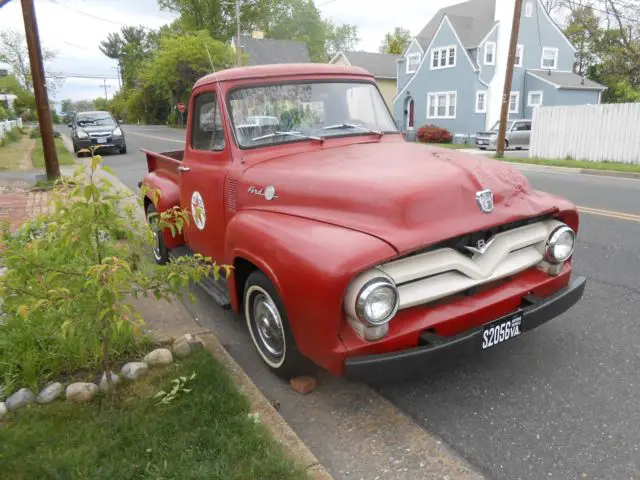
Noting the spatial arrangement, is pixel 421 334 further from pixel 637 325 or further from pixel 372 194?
pixel 637 325

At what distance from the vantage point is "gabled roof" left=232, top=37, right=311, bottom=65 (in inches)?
1982

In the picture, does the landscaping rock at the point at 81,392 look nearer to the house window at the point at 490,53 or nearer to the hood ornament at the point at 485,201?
the hood ornament at the point at 485,201

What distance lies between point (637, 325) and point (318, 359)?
280cm

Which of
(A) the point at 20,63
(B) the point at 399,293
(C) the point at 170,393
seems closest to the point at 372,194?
(B) the point at 399,293

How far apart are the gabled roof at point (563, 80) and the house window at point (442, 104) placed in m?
5.37

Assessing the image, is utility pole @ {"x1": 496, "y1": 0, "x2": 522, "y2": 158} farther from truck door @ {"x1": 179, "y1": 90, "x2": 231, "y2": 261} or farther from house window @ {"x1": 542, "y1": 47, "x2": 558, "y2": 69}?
house window @ {"x1": 542, "y1": 47, "x2": 558, "y2": 69}

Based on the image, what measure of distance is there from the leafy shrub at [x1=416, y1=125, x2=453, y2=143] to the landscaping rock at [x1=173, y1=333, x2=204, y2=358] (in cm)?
3106

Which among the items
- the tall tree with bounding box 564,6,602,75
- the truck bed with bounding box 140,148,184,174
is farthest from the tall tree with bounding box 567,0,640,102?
the truck bed with bounding box 140,148,184,174

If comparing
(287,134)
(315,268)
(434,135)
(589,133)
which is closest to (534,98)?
(434,135)

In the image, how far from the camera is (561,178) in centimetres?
1307

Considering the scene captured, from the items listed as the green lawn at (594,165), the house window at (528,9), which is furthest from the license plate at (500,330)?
the house window at (528,9)

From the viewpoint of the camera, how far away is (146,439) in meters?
2.69

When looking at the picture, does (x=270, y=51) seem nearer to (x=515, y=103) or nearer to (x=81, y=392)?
(x=515, y=103)

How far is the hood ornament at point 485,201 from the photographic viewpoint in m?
3.04
